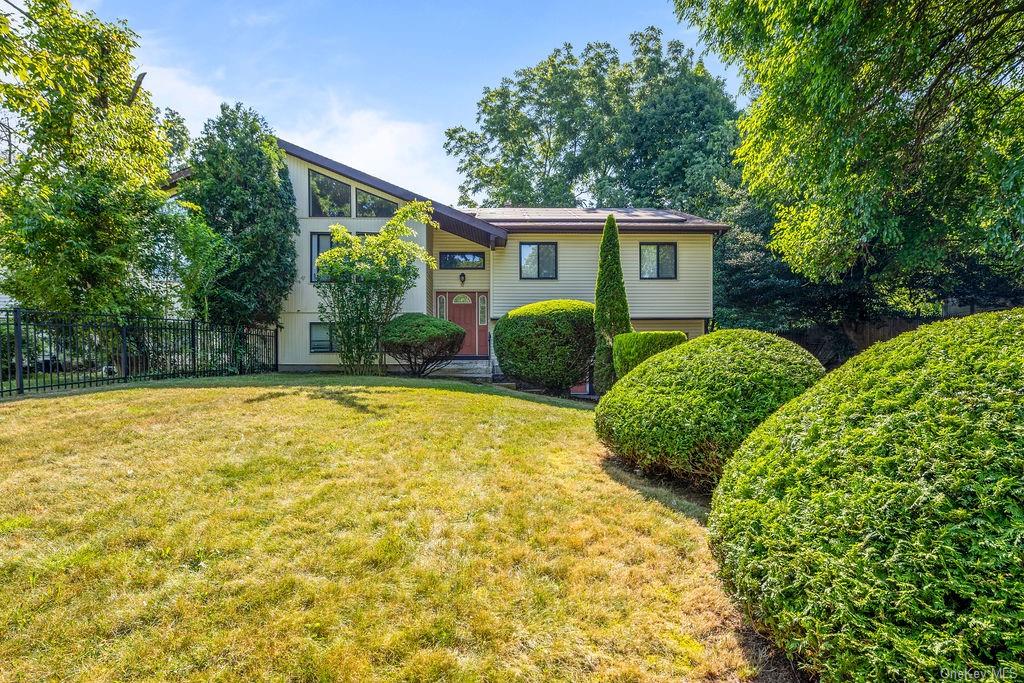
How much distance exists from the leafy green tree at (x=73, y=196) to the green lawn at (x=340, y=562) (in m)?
5.13

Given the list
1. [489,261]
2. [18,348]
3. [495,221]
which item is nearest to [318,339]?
[489,261]

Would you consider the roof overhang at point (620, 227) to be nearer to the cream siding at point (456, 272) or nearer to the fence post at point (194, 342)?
the cream siding at point (456, 272)

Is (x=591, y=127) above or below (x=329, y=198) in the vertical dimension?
above

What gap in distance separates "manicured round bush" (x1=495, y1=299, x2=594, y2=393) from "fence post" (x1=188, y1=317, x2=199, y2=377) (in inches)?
293

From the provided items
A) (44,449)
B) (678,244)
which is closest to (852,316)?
(678,244)

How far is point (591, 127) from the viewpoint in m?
25.5

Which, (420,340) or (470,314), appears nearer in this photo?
(420,340)

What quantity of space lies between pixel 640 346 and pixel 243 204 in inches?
446

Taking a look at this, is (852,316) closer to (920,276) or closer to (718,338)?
(920,276)

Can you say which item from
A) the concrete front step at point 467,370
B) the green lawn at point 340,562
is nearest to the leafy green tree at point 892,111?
the green lawn at point 340,562

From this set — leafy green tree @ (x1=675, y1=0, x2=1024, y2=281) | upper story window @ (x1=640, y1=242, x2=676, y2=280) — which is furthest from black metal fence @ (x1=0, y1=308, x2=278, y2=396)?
leafy green tree @ (x1=675, y1=0, x2=1024, y2=281)

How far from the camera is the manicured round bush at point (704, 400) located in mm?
3951

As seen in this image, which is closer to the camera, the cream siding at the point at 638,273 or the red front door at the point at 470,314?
the cream siding at the point at 638,273

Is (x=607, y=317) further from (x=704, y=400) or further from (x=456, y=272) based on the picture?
(x=456, y=272)
